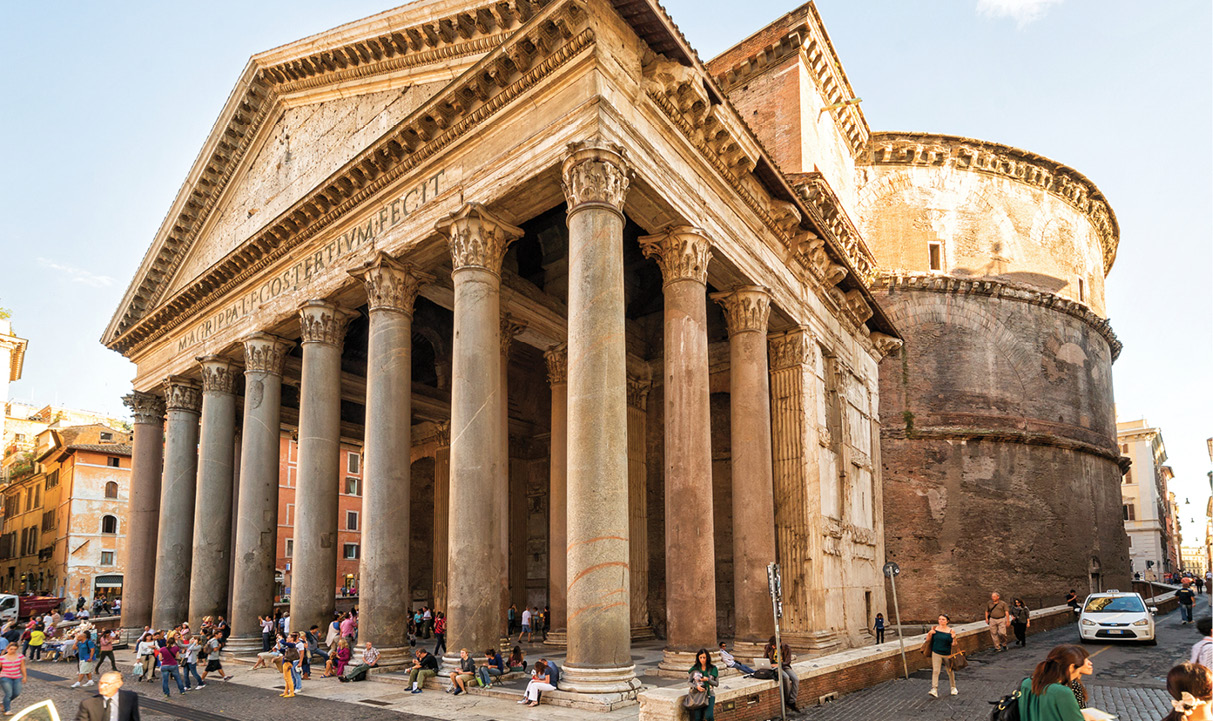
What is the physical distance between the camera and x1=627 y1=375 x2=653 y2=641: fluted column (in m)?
18.8

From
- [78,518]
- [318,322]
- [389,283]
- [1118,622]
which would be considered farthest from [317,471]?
[78,518]

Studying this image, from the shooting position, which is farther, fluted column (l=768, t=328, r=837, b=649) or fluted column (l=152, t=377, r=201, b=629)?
fluted column (l=152, t=377, r=201, b=629)

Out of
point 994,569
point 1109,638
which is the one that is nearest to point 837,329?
point 1109,638

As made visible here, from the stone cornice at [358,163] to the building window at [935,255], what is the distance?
19.5 metres

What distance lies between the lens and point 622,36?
11875mm

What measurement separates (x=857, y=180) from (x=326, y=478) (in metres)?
19.9

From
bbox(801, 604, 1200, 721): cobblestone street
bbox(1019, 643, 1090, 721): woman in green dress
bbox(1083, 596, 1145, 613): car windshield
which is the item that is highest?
bbox(1019, 643, 1090, 721): woman in green dress

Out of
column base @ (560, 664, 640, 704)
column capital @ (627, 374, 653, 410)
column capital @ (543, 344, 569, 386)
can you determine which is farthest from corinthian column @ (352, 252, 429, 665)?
column capital @ (627, 374, 653, 410)

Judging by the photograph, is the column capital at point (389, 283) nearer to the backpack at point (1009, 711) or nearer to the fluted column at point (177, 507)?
the fluted column at point (177, 507)

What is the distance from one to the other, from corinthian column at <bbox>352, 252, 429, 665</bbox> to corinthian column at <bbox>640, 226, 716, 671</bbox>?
4427 mm

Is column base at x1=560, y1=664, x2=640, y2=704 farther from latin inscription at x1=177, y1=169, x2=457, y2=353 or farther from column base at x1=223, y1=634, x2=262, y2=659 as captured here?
column base at x1=223, y1=634, x2=262, y2=659

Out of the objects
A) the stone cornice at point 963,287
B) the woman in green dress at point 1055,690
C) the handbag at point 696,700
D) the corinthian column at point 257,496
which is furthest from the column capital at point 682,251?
the stone cornice at point 963,287

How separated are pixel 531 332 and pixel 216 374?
7580mm

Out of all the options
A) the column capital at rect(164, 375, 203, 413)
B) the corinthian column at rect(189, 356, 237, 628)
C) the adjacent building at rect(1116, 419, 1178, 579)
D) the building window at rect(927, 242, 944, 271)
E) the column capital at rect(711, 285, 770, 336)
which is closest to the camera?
the column capital at rect(711, 285, 770, 336)
